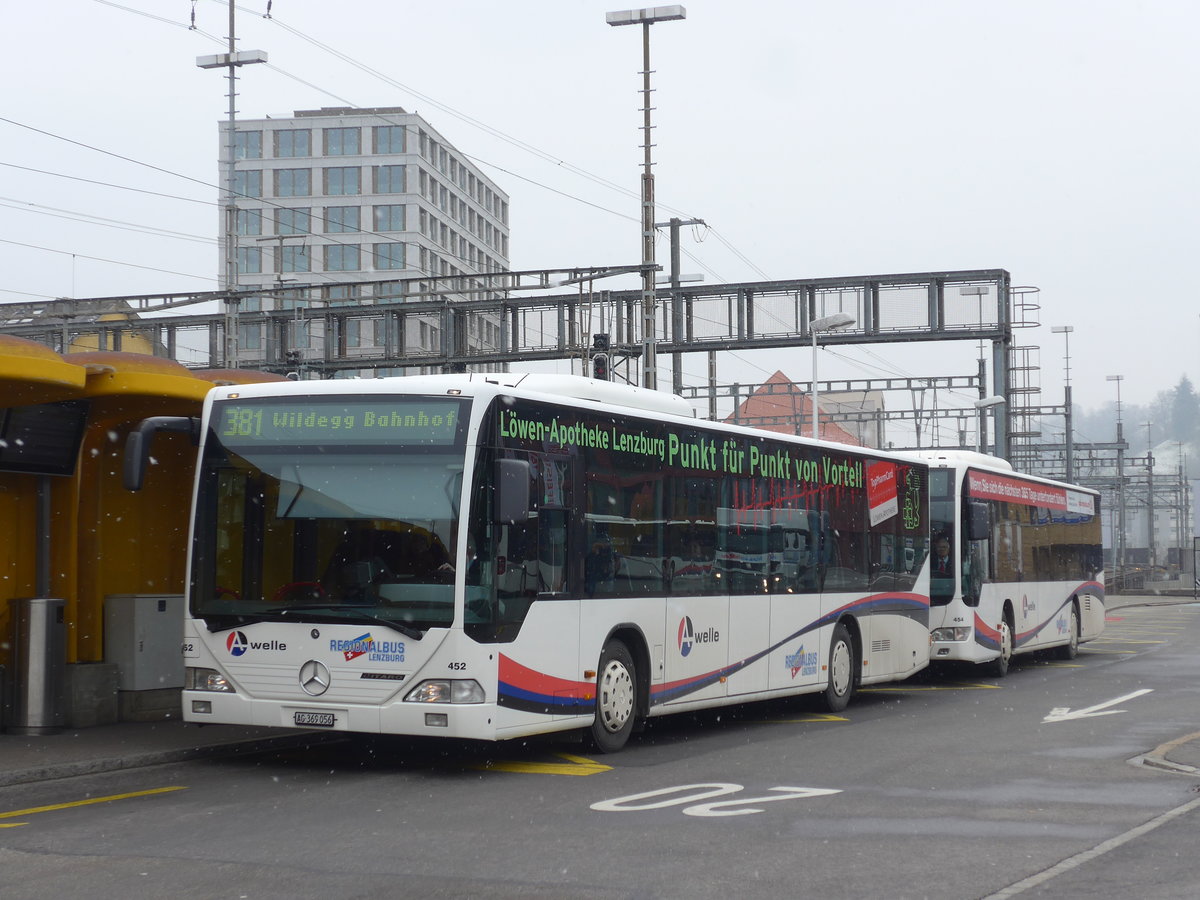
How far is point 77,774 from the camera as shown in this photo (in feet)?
38.2

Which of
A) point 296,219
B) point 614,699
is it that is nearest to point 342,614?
point 614,699

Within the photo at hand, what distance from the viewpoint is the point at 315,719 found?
1186cm

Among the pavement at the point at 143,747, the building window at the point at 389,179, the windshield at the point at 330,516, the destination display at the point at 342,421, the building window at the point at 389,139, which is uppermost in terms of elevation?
the building window at the point at 389,139

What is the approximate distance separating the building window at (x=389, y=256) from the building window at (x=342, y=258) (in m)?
1.29

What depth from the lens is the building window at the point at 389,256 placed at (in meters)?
102

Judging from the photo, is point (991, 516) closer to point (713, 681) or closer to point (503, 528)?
point (713, 681)

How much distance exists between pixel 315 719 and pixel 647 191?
22.6 m

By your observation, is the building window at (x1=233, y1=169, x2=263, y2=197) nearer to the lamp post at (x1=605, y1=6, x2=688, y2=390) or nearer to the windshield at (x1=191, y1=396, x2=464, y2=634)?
the lamp post at (x1=605, y1=6, x2=688, y2=390)

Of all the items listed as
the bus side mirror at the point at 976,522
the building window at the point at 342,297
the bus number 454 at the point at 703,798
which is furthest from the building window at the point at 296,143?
the bus number 454 at the point at 703,798

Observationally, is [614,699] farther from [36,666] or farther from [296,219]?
[296,219]

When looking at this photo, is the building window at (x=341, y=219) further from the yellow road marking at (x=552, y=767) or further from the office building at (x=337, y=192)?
the yellow road marking at (x=552, y=767)

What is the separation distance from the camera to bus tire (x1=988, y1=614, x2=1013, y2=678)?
78.8ft

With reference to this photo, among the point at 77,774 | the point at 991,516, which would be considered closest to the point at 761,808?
the point at 77,774

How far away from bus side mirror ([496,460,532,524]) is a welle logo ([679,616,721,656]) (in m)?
3.20
